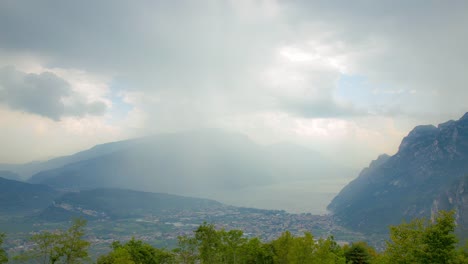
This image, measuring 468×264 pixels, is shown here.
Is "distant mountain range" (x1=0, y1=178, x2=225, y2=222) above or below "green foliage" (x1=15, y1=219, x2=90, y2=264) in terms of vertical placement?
below

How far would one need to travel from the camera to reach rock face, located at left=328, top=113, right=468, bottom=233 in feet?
365

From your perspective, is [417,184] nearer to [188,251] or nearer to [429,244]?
[429,244]

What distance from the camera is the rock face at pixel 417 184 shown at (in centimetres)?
11135

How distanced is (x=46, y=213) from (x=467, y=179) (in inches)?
7355

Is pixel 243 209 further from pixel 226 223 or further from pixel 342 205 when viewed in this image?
pixel 342 205

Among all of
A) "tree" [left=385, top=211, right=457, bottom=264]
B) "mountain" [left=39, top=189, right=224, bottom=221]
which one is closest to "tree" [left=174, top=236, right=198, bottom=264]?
"tree" [left=385, top=211, right=457, bottom=264]

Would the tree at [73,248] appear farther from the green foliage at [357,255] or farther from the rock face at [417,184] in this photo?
the rock face at [417,184]

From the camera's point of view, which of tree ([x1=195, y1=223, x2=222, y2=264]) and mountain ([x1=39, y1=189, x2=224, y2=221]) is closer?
tree ([x1=195, y1=223, x2=222, y2=264])

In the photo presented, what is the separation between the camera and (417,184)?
456ft

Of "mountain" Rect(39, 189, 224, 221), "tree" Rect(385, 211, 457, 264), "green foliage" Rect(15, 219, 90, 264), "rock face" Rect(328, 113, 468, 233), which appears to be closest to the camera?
"tree" Rect(385, 211, 457, 264)

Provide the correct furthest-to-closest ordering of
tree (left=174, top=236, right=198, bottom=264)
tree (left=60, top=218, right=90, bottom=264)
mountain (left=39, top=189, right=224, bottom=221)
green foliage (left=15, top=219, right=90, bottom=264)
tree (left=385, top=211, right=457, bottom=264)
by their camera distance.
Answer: mountain (left=39, top=189, right=224, bottom=221) → tree (left=174, top=236, right=198, bottom=264) → tree (left=60, top=218, right=90, bottom=264) → green foliage (left=15, top=219, right=90, bottom=264) → tree (left=385, top=211, right=457, bottom=264)

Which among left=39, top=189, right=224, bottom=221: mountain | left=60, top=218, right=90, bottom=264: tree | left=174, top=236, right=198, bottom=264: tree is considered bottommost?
left=39, top=189, right=224, bottom=221: mountain

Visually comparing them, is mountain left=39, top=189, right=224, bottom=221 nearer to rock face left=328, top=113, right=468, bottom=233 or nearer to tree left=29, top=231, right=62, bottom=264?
rock face left=328, top=113, right=468, bottom=233

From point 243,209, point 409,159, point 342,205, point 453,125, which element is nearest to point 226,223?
point 243,209
